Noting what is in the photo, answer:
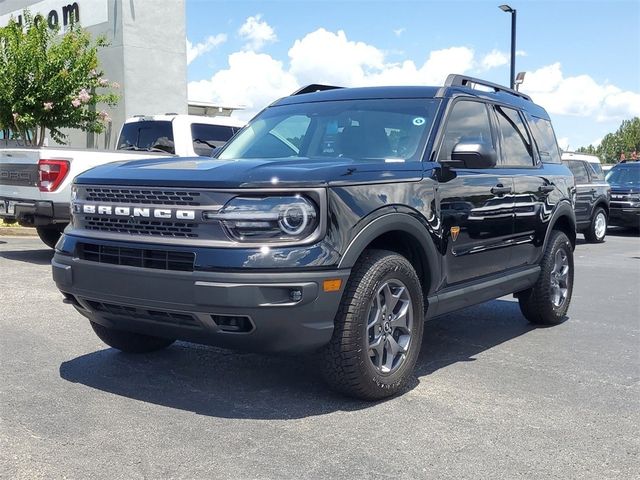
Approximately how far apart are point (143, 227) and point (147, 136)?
23.8 ft

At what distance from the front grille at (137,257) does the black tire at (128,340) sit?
2.39 ft

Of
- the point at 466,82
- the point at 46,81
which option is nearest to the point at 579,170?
the point at 466,82

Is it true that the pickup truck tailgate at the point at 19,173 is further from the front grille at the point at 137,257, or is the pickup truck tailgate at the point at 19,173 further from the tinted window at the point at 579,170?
the tinted window at the point at 579,170

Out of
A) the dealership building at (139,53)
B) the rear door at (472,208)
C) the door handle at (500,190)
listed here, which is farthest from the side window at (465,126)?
the dealership building at (139,53)

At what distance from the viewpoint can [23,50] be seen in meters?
16.3

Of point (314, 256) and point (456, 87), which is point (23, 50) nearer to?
point (456, 87)

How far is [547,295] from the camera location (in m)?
6.37

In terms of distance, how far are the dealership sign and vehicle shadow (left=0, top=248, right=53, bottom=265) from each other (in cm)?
897

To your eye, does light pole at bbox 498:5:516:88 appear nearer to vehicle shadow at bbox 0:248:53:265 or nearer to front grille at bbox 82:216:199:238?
vehicle shadow at bbox 0:248:53:265

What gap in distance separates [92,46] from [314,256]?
16.1 meters

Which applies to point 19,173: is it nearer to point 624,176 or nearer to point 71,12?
point 71,12

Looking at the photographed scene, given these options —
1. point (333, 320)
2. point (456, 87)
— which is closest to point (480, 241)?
point (456, 87)

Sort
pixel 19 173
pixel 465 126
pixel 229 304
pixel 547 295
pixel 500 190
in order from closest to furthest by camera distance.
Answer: pixel 229 304
pixel 465 126
pixel 500 190
pixel 547 295
pixel 19 173

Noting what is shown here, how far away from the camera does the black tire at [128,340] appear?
191 inches
